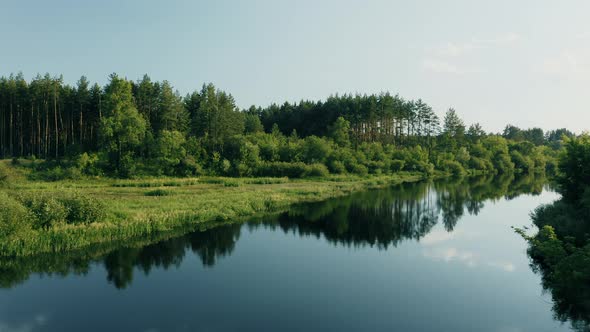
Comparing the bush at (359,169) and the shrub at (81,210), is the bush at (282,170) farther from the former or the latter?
the shrub at (81,210)

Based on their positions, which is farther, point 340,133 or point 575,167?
point 340,133

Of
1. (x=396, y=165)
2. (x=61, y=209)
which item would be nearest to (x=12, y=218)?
(x=61, y=209)

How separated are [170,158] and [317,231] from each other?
146ft

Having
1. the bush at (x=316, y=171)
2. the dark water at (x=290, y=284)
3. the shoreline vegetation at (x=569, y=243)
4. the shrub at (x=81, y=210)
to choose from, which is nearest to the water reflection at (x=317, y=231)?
the dark water at (x=290, y=284)

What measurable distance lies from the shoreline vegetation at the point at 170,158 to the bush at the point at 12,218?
0.26 ft

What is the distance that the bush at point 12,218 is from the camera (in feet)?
85.8

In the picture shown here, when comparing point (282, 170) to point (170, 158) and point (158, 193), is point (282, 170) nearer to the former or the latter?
point (170, 158)

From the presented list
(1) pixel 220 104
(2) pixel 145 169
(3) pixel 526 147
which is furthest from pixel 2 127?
(3) pixel 526 147

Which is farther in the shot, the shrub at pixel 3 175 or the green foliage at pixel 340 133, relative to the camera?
the green foliage at pixel 340 133

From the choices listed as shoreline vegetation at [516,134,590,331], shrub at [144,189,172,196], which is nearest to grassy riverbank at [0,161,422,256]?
shrub at [144,189,172,196]

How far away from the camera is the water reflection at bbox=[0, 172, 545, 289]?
25391 mm

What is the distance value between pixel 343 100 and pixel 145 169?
2751 inches

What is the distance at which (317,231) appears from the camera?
38312 millimetres

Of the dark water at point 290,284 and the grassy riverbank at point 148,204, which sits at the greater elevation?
the grassy riverbank at point 148,204
